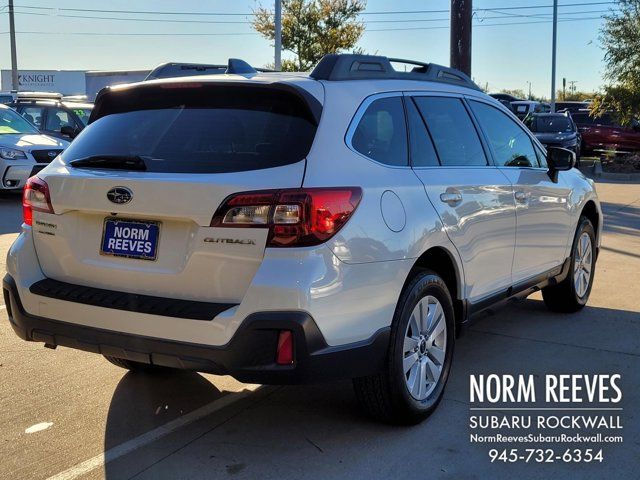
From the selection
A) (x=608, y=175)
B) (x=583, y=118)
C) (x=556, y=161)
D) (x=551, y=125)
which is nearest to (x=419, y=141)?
(x=556, y=161)

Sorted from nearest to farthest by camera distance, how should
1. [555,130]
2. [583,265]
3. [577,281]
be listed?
[577,281] < [583,265] < [555,130]

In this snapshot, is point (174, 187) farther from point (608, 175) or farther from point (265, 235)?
point (608, 175)

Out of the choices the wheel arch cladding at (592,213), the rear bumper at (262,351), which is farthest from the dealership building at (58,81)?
the rear bumper at (262,351)

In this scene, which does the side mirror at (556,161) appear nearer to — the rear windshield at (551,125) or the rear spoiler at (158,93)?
the rear spoiler at (158,93)

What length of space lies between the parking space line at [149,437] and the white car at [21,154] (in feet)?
32.3

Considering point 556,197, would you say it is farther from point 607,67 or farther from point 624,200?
point 607,67

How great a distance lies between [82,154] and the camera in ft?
13.1

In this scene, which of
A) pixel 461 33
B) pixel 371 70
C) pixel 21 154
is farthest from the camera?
pixel 21 154

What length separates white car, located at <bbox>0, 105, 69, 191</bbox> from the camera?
13.1 m

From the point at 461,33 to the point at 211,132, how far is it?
9310mm

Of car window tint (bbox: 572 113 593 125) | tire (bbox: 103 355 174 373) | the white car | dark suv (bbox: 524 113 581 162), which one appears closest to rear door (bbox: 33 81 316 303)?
tire (bbox: 103 355 174 373)

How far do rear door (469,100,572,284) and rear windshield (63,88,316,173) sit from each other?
1.88 metres

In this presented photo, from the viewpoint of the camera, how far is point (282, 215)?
3.33m

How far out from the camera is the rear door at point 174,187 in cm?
338
